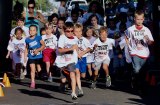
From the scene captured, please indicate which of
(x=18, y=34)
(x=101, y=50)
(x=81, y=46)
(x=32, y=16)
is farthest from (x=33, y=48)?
(x=32, y=16)

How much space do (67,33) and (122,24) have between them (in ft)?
15.0

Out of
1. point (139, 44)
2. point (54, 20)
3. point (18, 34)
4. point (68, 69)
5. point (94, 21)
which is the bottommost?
point (68, 69)

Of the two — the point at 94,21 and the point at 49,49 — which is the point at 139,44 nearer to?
the point at 94,21

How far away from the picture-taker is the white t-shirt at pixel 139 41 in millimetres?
12617

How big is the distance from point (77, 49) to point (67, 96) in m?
1.21

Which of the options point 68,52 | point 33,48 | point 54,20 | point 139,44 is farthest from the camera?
point 54,20

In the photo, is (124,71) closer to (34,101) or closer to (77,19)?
(77,19)

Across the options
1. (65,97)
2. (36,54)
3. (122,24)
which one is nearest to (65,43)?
(65,97)

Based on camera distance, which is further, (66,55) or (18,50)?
(18,50)

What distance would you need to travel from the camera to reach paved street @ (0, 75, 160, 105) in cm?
1148

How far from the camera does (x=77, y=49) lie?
11797 mm

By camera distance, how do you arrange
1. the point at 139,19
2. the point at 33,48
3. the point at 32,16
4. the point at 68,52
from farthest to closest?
the point at 32,16 < the point at 33,48 < the point at 139,19 < the point at 68,52

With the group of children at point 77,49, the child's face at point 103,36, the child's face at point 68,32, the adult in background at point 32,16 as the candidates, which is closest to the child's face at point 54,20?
the adult in background at point 32,16

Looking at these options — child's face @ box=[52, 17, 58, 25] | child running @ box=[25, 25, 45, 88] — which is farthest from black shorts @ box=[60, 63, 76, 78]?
child's face @ box=[52, 17, 58, 25]
